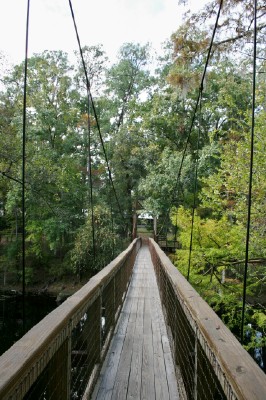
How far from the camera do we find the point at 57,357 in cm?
129

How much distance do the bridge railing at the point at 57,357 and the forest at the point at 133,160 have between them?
4889mm

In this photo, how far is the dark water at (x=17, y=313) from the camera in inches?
470

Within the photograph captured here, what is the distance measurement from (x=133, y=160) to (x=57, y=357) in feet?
57.8

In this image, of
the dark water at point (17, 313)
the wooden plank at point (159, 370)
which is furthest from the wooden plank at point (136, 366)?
the dark water at point (17, 313)

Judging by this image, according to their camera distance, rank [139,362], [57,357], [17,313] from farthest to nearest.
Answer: [17,313]
[139,362]
[57,357]

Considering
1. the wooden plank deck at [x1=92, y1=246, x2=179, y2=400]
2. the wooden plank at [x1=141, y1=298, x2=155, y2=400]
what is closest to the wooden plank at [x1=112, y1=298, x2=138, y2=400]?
the wooden plank deck at [x1=92, y1=246, x2=179, y2=400]

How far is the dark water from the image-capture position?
1194 centimetres

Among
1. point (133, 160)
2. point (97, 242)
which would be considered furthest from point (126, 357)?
point (133, 160)

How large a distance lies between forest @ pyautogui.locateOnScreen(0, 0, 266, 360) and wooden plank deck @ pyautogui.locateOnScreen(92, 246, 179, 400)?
3450mm

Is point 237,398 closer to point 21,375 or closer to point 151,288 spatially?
point 21,375

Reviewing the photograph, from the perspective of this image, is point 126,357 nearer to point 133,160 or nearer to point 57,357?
point 57,357

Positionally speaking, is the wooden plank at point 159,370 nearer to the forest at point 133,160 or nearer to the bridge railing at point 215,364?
the bridge railing at point 215,364

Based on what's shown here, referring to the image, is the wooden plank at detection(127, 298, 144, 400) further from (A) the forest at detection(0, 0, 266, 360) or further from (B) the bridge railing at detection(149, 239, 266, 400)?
(A) the forest at detection(0, 0, 266, 360)

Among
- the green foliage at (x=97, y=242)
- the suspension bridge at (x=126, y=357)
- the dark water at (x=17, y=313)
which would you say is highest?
the suspension bridge at (x=126, y=357)
